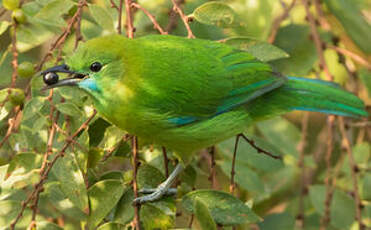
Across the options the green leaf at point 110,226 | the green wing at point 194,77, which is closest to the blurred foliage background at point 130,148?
the green leaf at point 110,226

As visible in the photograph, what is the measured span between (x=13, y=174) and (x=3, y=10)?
2.86 ft

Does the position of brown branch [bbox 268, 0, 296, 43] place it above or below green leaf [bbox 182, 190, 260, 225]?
above

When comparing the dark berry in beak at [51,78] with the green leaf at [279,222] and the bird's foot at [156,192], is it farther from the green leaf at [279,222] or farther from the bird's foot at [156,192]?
the green leaf at [279,222]

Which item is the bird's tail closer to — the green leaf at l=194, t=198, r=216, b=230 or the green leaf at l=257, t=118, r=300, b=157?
the green leaf at l=257, t=118, r=300, b=157

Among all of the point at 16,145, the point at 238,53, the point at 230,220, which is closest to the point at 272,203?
the point at 238,53

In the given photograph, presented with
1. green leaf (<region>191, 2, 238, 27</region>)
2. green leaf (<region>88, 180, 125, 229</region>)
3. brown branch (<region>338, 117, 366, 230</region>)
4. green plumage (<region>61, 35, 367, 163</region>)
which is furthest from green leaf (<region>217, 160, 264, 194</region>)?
green leaf (<region>88, 180, 125, 229</region>)

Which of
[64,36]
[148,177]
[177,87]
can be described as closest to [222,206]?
[148,177]

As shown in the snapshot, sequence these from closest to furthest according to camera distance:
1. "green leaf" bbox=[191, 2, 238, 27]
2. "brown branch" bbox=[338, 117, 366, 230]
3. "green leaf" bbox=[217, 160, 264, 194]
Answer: "green leaf" bbox=[191, 2, 238, 27] → "brown branch" bbox=[338, 117, 366, 230] → "green leaf" bbox=[217, 160, 264, 194]

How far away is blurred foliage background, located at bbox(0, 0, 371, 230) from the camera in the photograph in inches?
99.0

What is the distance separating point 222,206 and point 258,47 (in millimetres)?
920

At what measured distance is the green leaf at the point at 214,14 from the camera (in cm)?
288

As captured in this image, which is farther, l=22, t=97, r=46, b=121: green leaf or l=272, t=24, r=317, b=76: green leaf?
l=272, t=24, r=317, b=76: green leaf

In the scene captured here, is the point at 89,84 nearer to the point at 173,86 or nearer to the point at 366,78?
the point at 173,86

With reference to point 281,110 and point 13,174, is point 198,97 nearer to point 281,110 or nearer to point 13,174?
point 281,110
